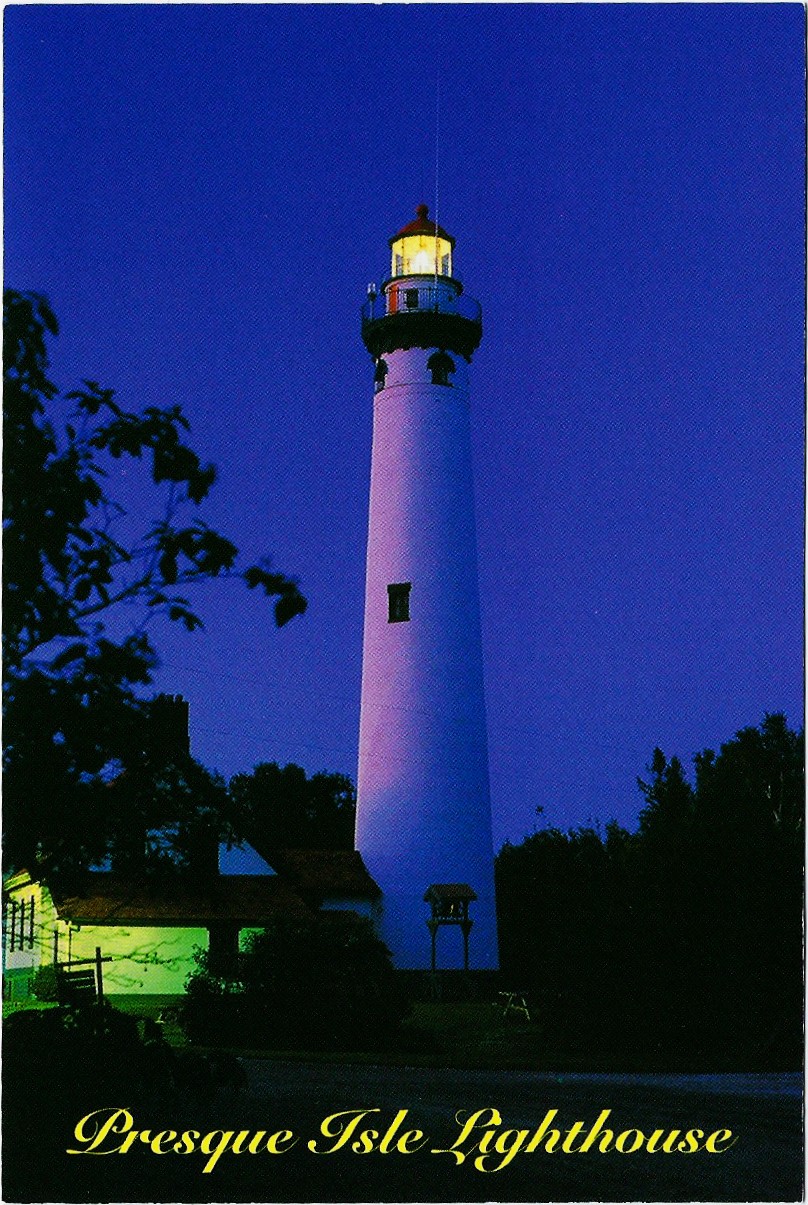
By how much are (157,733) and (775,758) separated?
3136 centimetres

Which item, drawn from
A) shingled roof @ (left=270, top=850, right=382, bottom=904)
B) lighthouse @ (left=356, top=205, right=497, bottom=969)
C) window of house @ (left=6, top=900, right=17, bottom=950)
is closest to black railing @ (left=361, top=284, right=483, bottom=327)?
lighthouse @ (left=356, top=205, right=497, bottom=969)

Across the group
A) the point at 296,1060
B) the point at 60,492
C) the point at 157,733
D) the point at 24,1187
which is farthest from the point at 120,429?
the point at 296,1060

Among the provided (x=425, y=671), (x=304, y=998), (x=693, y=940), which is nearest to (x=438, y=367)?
(x=425, y=671)

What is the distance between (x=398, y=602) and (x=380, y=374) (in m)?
5.75

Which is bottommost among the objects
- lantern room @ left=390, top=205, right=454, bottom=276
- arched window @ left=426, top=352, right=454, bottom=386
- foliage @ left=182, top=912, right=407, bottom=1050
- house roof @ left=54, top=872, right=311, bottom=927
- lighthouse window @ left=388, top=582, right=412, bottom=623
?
foliage @ left=182, top=912, right=407, bottom=1050

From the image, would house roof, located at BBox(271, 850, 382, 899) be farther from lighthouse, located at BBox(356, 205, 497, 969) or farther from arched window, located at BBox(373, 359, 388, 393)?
arched window, located at BBox(373, 359, 388, 393)

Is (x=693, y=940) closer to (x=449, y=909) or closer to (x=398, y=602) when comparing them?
(x=449, y=909)

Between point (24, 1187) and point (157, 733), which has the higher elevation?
point (157, 733)

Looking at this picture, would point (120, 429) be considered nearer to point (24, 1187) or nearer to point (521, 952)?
point (24, 1187)

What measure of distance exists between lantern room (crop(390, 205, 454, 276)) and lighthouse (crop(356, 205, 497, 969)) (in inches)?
56.6

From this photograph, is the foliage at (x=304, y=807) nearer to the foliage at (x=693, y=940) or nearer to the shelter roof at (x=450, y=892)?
the shelter roof at (x=450, y=892)

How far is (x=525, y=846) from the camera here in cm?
3853

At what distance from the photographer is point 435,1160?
10.4 meters

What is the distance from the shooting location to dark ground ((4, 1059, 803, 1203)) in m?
8.56
